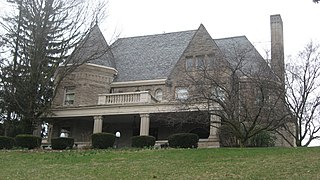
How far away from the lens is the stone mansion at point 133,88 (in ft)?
106

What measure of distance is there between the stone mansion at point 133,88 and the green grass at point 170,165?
26.9ft

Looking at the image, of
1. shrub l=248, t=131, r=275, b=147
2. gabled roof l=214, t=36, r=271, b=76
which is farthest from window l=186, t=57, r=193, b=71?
shrub l=248, t=131, r=275, b=147

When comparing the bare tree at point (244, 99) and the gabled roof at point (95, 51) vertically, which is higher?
the gabled roof at point (95, 51)

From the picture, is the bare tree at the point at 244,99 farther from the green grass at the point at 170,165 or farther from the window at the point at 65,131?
the window at the point at 65,131

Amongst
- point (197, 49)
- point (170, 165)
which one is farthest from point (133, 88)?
point (170, 165)

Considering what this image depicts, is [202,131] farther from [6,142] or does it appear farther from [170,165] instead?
[170,165]

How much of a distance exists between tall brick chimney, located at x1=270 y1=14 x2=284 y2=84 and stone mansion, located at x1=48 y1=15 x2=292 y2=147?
6cm

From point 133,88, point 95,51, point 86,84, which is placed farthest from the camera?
point 133,88

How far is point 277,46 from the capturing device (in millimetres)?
35625

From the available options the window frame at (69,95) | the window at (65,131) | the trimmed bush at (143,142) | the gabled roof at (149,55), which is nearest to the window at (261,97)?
the trimmed bush at (143,142)

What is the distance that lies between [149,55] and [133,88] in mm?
4018

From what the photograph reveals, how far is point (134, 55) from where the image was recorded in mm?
40406

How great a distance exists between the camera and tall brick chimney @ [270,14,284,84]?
2925cm

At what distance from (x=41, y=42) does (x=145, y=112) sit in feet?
27.3
